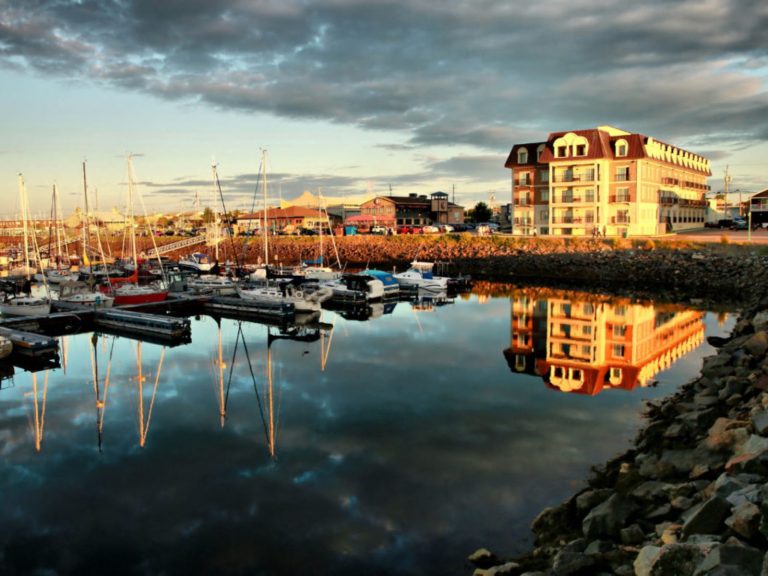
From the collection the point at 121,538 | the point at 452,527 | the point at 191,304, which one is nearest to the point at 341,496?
the point at 452,527

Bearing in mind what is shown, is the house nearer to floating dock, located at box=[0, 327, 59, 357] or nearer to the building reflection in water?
the building reflection in water

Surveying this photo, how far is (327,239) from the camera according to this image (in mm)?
91000

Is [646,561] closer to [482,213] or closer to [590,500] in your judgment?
[590,500]

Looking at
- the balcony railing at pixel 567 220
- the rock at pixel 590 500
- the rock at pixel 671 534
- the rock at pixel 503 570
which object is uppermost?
the balcony railing at pixel 567 220

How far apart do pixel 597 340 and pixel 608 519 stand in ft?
72.5

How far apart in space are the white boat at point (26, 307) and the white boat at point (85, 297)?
2331 mm

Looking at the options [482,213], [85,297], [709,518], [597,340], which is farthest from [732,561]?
[482,213]

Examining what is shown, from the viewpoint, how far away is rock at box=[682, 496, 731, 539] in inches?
302

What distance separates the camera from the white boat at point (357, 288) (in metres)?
44.9

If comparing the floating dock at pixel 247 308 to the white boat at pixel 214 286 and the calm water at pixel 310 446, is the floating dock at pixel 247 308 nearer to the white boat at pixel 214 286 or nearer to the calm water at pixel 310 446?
the white boat at pixel 214 286

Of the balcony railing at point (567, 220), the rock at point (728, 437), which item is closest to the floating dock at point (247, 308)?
the rock at point (728, 437)

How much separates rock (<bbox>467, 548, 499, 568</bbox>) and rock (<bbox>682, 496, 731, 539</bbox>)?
11.9ft

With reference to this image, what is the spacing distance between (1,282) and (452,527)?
169ft

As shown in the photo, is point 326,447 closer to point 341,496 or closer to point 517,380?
point 341,496
